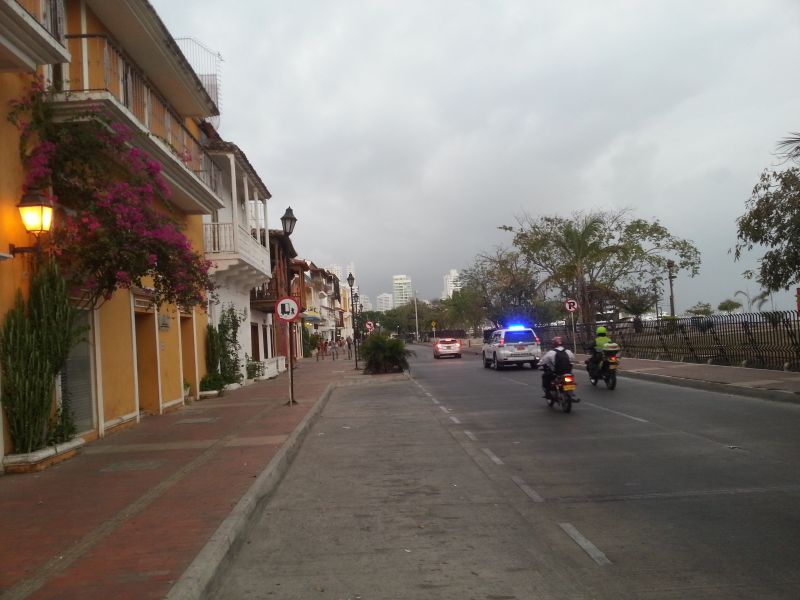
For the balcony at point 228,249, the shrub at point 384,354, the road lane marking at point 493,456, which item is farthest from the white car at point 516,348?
the road lane marking at point 493,456

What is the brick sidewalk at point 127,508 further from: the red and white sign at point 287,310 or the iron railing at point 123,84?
the iron railing at point 123,84

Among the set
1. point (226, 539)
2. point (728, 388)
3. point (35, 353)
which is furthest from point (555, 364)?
point (226, 539)

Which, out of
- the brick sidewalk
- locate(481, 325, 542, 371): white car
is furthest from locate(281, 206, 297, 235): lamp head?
locate(481, 325, 542, 371): white car

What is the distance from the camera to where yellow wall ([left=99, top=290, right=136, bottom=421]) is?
43.9ft

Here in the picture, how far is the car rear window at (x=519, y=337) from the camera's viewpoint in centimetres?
3045

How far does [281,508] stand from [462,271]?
177 ft

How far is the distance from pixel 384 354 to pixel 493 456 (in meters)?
20.0

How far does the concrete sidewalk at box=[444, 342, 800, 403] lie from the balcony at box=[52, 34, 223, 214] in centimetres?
1324

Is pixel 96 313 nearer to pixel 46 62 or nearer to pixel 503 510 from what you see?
pixel 46 62

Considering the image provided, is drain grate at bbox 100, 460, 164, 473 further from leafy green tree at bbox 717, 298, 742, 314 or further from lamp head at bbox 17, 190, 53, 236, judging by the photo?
leafy green tree at bbox 717, 298, 742, 314

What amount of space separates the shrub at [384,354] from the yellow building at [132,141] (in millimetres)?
10173

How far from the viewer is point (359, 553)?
5.95 metres

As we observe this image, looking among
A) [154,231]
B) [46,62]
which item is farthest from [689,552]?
[46,62]

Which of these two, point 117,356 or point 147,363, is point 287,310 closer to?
point 147,363
